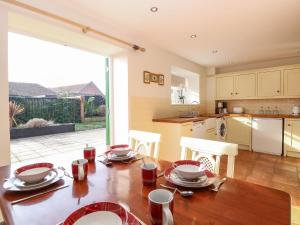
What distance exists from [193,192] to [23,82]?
2070 mm

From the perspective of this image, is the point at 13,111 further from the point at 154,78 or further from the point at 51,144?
the point at 154,78

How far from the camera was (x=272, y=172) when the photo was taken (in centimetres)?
286

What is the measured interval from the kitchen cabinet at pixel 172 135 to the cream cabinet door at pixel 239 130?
6.39 feet

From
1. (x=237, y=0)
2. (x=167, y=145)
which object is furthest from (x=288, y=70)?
(x=167, y=145)

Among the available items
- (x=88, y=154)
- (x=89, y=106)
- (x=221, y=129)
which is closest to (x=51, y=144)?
(x=89, y=106)

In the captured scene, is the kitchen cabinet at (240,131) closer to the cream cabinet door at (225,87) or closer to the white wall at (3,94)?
the cream cabinet door at (225,87)

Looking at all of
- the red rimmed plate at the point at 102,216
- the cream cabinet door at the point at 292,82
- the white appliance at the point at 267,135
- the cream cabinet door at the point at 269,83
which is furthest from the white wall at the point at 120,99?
the cream cabinet door at the point at 292,82

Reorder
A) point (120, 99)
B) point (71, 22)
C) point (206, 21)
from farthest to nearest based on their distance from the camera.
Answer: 1. point (120, 99)
2. point (206, 21)
3. point (71, 22)

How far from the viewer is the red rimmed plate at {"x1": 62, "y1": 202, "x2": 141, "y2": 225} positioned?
59 centimetres

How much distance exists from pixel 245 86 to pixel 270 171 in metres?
2.20

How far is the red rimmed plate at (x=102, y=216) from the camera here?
23.1 inches

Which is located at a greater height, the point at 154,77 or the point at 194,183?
the point at 154,77

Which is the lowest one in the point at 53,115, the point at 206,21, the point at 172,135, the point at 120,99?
the point at 172,135

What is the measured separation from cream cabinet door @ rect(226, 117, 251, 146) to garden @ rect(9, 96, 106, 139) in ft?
10.4
